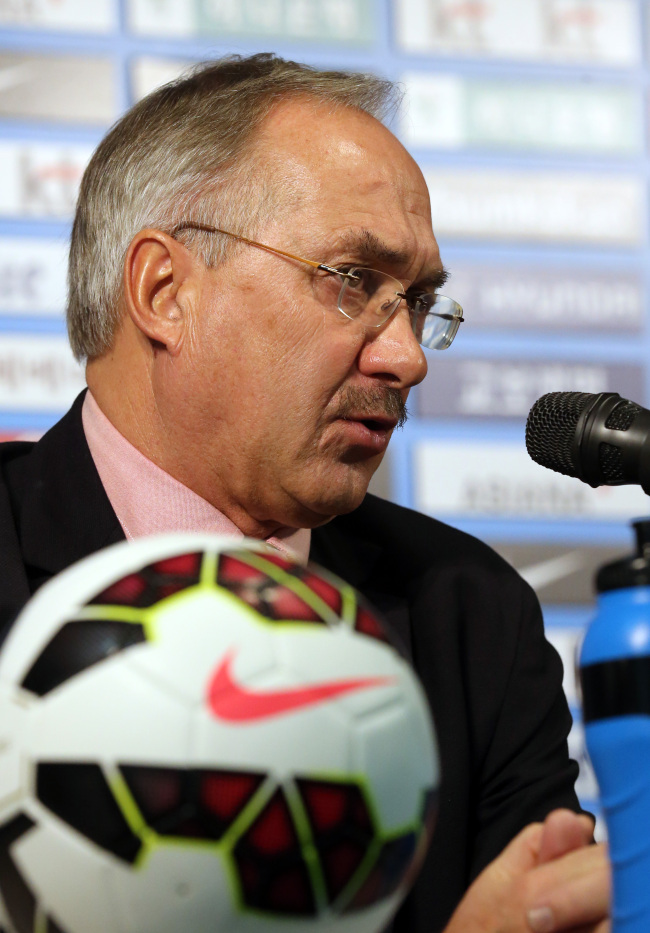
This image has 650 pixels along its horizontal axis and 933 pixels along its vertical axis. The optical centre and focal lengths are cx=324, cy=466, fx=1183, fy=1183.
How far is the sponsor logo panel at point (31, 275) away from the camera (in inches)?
93.6

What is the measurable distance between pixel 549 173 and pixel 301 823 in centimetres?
224

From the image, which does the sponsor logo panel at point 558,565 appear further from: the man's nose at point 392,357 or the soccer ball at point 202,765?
the soccer ball at point 202,765

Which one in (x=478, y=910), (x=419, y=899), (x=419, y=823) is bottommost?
(x=419, y=899)

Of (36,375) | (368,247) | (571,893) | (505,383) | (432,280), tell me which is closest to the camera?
(571,893)

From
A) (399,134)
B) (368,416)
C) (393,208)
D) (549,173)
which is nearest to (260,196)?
(393,208)

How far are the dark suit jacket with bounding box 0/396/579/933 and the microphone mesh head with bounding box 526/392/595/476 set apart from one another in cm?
57

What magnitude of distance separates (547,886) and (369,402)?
744 mm

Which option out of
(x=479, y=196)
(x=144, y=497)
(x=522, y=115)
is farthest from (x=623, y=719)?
(x=522, y=115)

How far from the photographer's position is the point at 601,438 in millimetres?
930

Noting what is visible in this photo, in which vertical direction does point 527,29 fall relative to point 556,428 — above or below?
above

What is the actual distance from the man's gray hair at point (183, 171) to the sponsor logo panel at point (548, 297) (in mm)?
954

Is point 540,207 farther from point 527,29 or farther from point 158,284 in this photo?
point 158,284

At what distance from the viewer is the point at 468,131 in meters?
2.66

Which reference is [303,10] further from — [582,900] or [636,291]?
[582,900]
